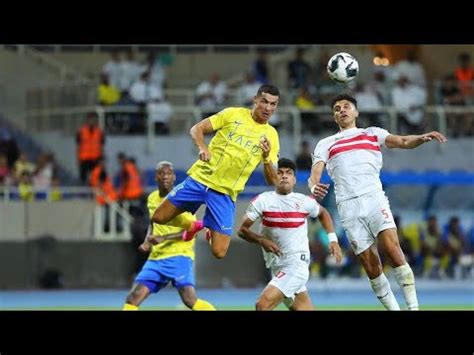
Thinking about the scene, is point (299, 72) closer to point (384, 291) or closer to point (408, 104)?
point (408, 104)

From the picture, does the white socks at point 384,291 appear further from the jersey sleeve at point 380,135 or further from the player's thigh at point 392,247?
the jersey sleeve at point 380,135

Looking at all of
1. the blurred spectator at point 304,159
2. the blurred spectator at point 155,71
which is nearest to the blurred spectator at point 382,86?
the blurred spectator at point 304,159

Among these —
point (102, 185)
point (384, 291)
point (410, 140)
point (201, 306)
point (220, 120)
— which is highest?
point (220, 120)

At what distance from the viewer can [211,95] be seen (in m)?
27.8

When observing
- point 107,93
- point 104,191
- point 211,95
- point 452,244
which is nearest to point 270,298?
point 104,191

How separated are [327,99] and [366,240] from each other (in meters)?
14.7

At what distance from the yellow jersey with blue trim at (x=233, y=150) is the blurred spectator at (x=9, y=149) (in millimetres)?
13517

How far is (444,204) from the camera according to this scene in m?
26.8

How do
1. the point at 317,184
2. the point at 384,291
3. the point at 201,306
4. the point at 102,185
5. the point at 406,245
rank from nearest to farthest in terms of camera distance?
1. the point at 317,184
2. the point at 384,291
3. the point at 201,306
4. the point at 102,185
5. the point at 406,245

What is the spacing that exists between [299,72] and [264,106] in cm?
1482

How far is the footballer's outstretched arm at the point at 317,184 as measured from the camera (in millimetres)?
12523

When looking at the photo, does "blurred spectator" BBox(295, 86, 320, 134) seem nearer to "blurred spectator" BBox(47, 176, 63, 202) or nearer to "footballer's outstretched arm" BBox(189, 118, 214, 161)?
"blurred spectator" BBox(47, 176, 63, 202)

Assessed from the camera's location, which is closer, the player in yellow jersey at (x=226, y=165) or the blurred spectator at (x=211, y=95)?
the player in yellow jersey at (x=226, y=165)
